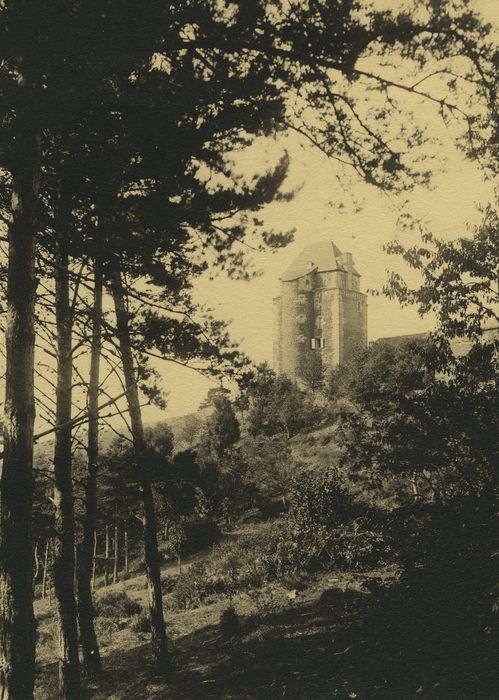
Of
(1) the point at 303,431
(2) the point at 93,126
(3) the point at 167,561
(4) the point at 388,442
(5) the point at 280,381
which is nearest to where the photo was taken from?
(2) the point at 93,126

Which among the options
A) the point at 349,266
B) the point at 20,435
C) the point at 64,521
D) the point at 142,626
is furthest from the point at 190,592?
the point at 349,266

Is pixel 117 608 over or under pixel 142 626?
under

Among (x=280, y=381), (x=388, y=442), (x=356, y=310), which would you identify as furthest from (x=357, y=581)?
(x=356, y=310)

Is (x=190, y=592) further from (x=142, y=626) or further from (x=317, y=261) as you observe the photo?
(x=317, y=261)

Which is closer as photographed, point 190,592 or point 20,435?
point 20,435

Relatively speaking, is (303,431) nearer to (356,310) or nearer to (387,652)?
(356,310)

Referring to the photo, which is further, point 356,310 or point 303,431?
point 356,310

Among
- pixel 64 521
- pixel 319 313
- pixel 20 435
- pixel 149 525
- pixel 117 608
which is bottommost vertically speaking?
pixel 117 608
